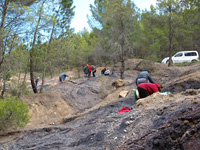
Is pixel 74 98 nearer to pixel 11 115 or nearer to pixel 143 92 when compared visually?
pixel 11 115

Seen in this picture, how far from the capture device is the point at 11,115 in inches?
302

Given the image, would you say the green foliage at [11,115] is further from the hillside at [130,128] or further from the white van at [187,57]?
the white van at [187,57]

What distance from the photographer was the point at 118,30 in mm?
18953

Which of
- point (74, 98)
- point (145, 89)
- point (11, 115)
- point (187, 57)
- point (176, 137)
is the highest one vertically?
point (187, 57)

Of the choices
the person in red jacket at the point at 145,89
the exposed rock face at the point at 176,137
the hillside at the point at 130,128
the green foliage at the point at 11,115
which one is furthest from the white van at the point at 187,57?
the exposed rock face at the point at 176,137

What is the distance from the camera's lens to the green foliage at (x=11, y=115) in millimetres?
7566

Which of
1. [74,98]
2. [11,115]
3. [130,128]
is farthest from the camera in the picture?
[74,98]

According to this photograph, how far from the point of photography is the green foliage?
24.8 feet

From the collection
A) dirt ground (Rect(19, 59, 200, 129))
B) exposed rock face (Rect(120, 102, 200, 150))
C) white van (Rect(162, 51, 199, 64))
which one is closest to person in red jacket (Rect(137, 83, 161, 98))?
dirt ground (Rect(19, 59, 200, 129))

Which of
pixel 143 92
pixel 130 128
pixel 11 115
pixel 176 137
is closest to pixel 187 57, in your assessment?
pixel 143 92

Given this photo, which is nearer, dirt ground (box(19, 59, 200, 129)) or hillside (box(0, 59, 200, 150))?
hillside (box(0, 59, 200, 150))

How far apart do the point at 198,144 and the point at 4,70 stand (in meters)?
10.0

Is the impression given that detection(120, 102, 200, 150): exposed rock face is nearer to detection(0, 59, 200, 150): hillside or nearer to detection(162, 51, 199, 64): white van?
detection(0, 59, 200, 150): hillside

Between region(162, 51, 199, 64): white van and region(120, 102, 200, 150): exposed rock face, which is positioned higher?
region(162, 51, 199, 64): white van
